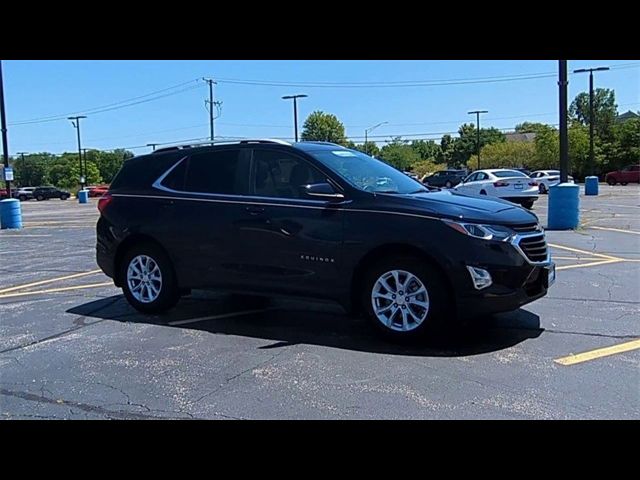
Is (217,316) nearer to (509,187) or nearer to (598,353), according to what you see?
(598,353)

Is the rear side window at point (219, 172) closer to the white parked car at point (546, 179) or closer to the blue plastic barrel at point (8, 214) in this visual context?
the blue plastic barrel at point (8, 214)

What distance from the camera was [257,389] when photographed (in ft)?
14.2

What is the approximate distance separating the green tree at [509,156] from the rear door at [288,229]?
61599 millimetres

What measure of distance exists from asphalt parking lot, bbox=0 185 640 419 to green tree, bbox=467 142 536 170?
60.3 m

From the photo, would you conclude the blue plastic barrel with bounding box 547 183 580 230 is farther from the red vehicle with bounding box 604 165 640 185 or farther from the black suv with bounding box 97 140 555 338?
the red vehicle with bounding box 604 165 640 185

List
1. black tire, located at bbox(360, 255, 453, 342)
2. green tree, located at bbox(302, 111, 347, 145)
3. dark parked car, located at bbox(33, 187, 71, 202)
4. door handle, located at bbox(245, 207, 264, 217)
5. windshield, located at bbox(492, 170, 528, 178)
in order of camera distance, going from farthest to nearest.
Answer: green tree, located at bbox(302, 111, 347, 145)
dark parked car, located at bbox(33, 187, 71, 202)
windshield, located at bbox(492, 170, 528, 178)
door handle, located at bbox(245, 207, 264, 217)
black tire, located at bbox(360, 255, 453, 342)

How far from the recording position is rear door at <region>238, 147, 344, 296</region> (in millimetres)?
5598

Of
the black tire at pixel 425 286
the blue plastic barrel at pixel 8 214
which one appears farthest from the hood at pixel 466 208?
the blue plastic barrel at pixel 8 214

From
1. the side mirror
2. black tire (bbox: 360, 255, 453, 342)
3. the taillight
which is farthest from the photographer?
the taillight

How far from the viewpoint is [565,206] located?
1385 cm

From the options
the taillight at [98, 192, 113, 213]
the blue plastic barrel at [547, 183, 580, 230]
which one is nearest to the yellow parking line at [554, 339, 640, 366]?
the taillight at [98, 192, 113, 213]

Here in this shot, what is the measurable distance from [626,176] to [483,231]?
153 feet

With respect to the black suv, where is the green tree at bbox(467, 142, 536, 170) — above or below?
above
